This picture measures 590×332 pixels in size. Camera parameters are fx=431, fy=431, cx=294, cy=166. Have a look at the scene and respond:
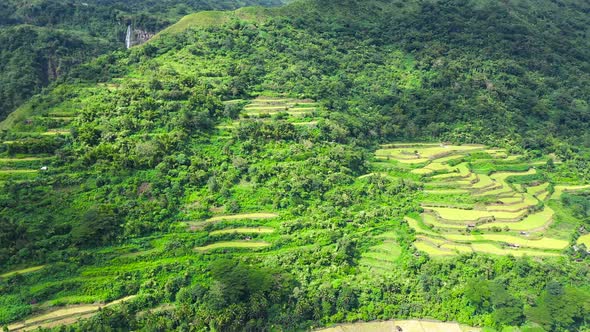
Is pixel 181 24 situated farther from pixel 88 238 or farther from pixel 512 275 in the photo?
pixel 512 275

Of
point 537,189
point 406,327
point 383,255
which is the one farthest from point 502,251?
point 537,189

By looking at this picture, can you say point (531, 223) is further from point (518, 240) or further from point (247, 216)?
point (247, 216)

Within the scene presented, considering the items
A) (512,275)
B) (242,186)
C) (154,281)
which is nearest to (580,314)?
(512,275)

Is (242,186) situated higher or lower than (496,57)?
lower

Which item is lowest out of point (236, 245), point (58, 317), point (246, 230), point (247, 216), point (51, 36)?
point (58, 317)

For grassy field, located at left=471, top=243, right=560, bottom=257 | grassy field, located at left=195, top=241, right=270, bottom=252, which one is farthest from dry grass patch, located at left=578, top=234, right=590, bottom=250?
grassy field, located at left=195, top=241, right=270, bottom=252

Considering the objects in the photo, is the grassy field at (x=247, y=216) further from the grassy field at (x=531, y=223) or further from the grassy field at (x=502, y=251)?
the grassy field at (x=531, y=223)

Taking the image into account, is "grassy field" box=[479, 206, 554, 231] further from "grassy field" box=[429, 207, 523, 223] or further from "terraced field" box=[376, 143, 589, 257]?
"grassy field" box=[429, 207, 523, 223]

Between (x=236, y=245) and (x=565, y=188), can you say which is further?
(x=565, y=188)
